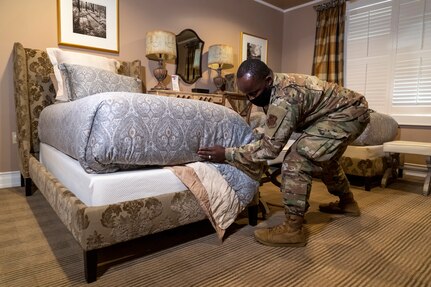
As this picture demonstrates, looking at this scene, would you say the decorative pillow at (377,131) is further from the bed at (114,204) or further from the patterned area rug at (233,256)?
the bed at (114,204)

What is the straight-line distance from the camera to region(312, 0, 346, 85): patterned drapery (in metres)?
4.32

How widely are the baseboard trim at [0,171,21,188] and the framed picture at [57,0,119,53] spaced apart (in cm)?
138

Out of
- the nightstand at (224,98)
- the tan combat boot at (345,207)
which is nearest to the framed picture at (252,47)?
the nightstand at (224,98)

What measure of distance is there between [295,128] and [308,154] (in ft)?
0.51

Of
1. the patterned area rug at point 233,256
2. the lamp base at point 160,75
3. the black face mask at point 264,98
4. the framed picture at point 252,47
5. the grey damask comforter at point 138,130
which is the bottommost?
the patterned area rug at point 233,256

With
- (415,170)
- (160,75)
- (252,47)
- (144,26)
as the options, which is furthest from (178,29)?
(415,170)

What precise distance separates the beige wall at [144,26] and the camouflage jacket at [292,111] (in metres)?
2.39

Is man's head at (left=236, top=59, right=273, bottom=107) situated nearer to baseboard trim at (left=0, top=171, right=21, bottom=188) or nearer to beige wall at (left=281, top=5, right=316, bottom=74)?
baseboard trim at (left=0, top=171, right=21, bottom=188)

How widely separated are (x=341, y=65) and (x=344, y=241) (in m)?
3.54

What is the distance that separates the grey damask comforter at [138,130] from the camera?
3.61ft

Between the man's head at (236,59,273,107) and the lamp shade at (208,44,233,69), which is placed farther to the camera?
the lamp shade at (208,44,233,69)

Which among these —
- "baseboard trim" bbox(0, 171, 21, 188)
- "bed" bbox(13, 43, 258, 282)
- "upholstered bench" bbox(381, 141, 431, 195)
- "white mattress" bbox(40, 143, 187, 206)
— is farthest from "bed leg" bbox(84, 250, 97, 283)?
"upholstered bench" bbox(381, 141, 431, 195)

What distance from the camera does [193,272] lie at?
118 cm

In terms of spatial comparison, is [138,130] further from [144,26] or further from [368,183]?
[144,26]
